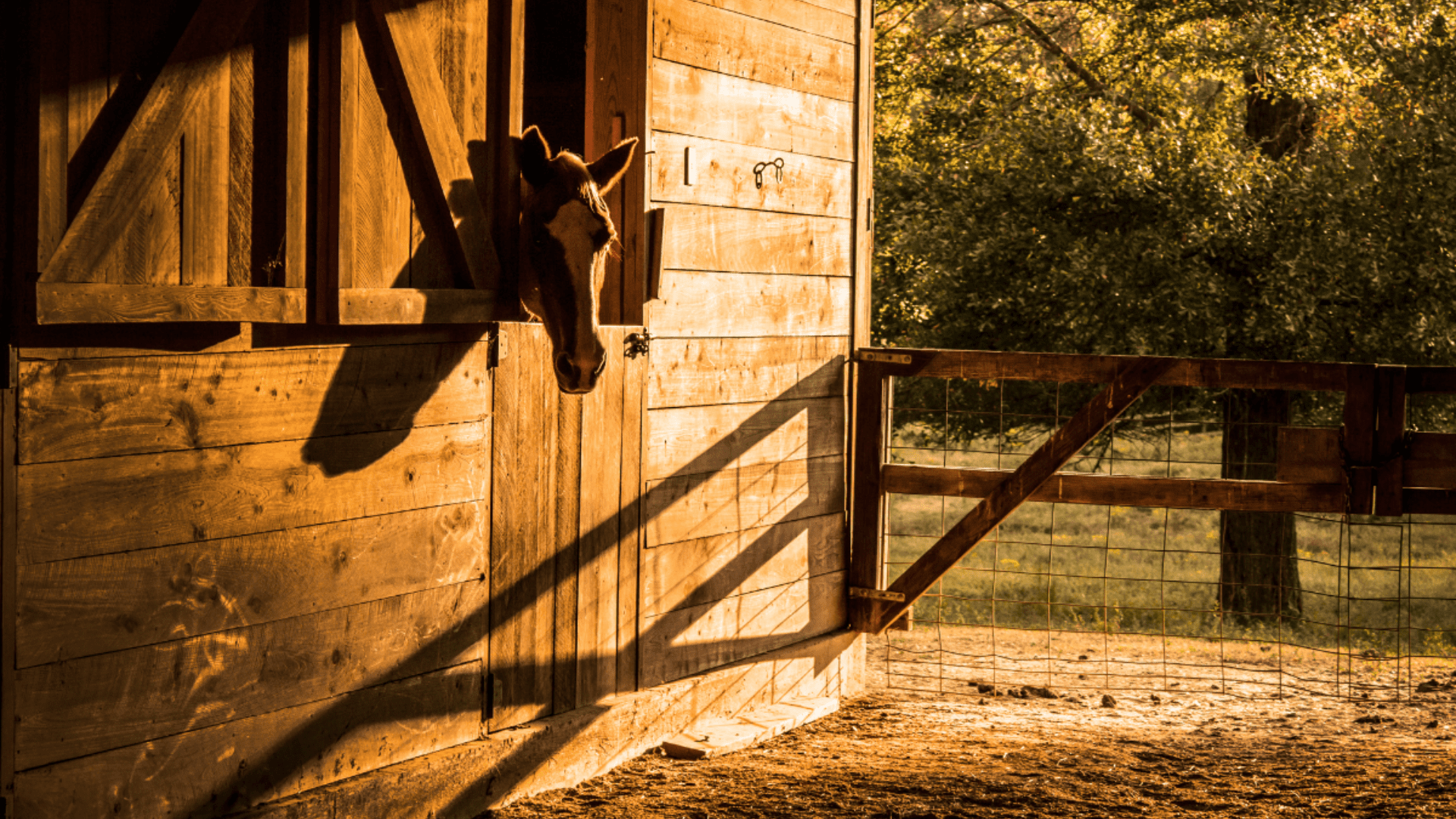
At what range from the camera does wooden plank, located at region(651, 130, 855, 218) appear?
5078mm

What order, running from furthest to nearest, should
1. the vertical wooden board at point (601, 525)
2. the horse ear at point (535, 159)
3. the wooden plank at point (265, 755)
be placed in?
the vertical wooden board at point (601, 525) < the horse ear at point (535, 159) < the wooden plank at point (265, 755)

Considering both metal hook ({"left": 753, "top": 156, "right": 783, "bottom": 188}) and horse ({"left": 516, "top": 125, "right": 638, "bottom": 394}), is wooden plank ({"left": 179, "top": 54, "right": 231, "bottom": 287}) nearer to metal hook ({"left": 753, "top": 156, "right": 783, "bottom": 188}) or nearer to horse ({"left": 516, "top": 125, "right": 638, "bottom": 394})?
horse ({"left": 516, "top": 125, "right": 638, "bottom": 394})

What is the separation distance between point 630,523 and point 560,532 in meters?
0.41

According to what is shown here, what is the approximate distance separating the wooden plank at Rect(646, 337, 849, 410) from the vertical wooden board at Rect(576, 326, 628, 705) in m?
0.25

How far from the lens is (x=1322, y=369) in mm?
5762

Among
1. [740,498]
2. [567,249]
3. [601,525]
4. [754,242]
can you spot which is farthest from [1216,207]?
[567,249]

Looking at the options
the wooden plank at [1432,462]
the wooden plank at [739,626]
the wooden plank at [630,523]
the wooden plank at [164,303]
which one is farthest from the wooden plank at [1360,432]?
the wooden plank at [164,303]

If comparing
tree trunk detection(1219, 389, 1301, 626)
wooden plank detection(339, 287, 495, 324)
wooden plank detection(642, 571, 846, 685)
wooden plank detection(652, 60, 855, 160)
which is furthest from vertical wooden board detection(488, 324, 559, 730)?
tree trunk detection(1219, 389, 1301, 626)

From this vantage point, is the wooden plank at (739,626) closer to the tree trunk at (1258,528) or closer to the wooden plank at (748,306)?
the wooden plank at (748,306)

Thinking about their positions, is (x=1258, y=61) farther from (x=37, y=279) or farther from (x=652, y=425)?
(x=37, y=279)

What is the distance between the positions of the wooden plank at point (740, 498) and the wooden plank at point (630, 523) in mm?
89

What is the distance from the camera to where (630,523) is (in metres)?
5.03

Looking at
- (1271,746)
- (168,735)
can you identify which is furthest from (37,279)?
(1271,746)

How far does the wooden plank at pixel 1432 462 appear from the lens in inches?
223
